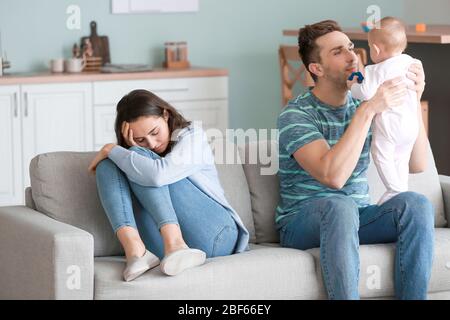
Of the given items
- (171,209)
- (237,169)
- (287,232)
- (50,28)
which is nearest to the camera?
(171,209)

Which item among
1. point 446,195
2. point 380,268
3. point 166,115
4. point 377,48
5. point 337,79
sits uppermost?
point 377,48

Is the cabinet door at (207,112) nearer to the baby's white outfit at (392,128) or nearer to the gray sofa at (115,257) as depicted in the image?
the gray sofa at (115,257)

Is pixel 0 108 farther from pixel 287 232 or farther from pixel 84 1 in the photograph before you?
pixel 287 232

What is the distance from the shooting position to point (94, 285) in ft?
9.53

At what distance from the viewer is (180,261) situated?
2916 mm

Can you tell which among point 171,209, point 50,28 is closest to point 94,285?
point 171,209

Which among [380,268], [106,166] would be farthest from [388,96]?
[106,166]

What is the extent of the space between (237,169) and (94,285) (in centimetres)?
84

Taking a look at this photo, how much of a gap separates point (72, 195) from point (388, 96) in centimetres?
109

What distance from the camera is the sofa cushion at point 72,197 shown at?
10.6 feet

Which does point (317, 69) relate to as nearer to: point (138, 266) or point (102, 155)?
point (102, 155)

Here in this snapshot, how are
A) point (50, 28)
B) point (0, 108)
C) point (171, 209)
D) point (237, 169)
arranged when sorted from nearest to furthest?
1. point (171, 209)
2. point (237, 169)
3. point (0, 108)
4. point (50, 28)

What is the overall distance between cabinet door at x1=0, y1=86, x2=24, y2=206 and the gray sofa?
2089 mm
